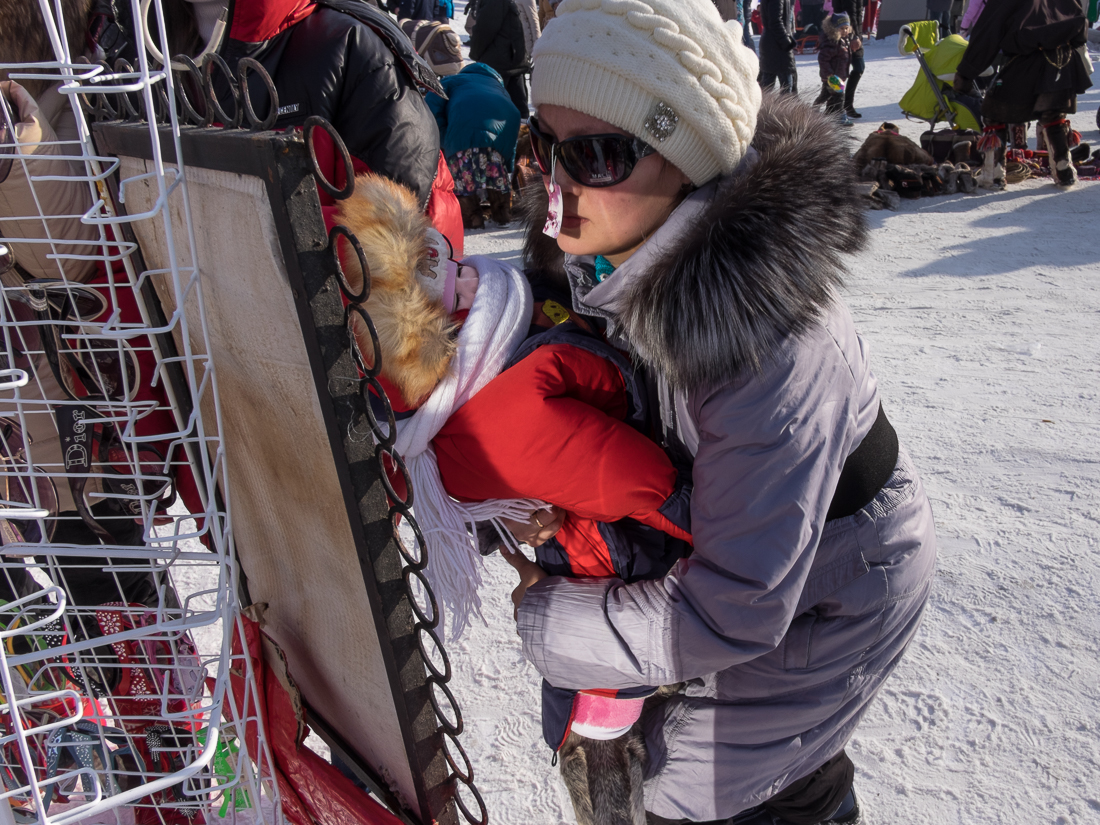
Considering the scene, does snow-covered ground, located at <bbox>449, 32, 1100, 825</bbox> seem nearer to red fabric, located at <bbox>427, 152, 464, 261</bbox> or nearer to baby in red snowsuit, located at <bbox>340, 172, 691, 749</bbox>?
baby in red snowsuit, located at <bbox>340, 172, 691, 749</bbox>

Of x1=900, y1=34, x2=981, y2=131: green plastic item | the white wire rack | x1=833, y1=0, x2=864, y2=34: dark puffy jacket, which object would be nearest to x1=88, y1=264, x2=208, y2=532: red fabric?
the white wire rack

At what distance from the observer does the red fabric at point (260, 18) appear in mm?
1919

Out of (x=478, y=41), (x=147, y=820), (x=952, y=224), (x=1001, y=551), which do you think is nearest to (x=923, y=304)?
(x=952, y=224)

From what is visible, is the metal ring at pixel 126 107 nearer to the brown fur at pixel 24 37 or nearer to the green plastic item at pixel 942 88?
the brown fur at pixel 24 37

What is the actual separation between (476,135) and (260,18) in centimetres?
421

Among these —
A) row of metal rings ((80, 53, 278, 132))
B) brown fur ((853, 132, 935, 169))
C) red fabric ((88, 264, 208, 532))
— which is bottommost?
red fabric ((88, 264, 208, 532))

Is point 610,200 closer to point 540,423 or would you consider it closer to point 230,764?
point 540,423

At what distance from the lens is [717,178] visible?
48.8 inches

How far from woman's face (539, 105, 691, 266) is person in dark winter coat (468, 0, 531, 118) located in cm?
657

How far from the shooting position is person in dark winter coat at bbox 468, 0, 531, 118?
7227mm

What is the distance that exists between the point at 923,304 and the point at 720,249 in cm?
376

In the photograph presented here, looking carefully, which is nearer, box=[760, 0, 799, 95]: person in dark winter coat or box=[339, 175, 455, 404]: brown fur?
box=[339, 175, 455, 404]: brown fur

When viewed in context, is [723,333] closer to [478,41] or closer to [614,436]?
[614,436]

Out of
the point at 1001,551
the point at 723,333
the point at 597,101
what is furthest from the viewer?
the point at 1001,551
